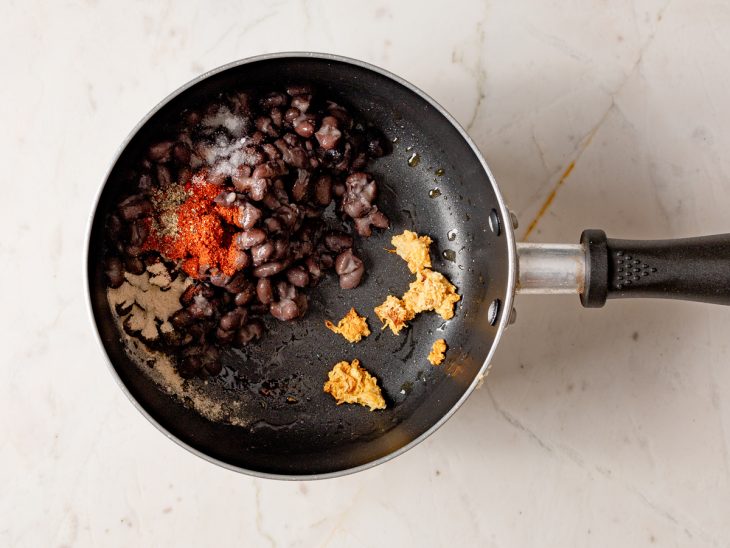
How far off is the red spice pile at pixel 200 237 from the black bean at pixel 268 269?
39 millimetres

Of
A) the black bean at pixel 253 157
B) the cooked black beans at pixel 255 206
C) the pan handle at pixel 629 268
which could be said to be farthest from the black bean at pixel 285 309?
the pan handle at pixel 629 268

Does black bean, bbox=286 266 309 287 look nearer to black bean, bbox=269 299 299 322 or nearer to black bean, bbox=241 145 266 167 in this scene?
black bean, bbox=269 299 299 322

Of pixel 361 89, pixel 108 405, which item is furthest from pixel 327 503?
pixel 361 89

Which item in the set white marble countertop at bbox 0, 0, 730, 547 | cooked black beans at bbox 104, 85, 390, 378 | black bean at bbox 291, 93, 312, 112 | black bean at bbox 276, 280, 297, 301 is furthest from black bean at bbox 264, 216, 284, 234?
white marble countertop at bbox 0, 0, 730, 547

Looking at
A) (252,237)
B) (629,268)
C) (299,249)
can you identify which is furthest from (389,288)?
(629,268)

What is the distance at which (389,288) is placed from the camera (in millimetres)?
1279

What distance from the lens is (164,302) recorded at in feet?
3.91

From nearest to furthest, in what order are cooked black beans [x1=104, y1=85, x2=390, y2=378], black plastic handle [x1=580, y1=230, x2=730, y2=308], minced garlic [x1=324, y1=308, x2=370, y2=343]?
1. black plastic handle [x1=580, y1=230, x2=730, y2=308]
2. cooked black beans [x1=104, y1=85, x2=390, y2=378]
3. minced garlic [x1=324, y1=308, x2=370, y2=343]

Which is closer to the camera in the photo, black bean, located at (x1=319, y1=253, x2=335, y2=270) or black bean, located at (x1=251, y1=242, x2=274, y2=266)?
black bean, located at (x1=251, y1=242, x2=274, y2=266)

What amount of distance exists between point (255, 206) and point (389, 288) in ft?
1.03

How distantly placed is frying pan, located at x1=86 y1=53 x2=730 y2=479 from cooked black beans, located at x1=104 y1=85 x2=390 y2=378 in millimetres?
33

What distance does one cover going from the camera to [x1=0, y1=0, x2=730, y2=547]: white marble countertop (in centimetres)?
128

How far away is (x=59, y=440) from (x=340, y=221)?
2.33 ft

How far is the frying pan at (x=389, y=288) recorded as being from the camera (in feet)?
3.48
